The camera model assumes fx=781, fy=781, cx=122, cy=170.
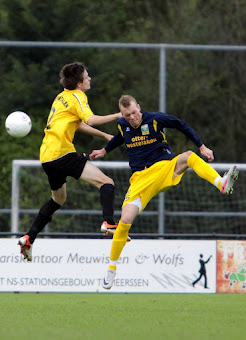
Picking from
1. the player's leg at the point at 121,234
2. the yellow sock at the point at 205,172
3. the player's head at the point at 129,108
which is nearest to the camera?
the yellow sock at the point at 205,172

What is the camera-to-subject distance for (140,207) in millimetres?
8117

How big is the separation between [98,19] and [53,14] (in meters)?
1.12

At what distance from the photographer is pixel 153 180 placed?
806cm

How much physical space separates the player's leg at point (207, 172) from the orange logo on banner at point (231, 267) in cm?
284

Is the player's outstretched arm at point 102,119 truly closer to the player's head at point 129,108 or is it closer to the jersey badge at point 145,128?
the player's head at point 129,108

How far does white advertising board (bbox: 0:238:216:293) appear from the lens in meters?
10.4

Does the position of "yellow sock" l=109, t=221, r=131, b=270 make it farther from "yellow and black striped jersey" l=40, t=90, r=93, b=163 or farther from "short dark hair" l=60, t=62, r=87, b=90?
"short dark hair" l=60, t=62, r=87, b=90

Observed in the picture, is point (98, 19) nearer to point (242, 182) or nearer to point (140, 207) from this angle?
point (242, 182)

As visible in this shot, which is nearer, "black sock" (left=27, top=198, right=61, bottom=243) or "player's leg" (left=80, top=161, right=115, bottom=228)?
"player's leg" (left=80, top=161, right=115, bottom=228)

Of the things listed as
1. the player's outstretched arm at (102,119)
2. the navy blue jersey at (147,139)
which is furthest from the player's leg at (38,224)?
the player's outstretched arm at (102,119)

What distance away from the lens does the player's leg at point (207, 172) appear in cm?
741
